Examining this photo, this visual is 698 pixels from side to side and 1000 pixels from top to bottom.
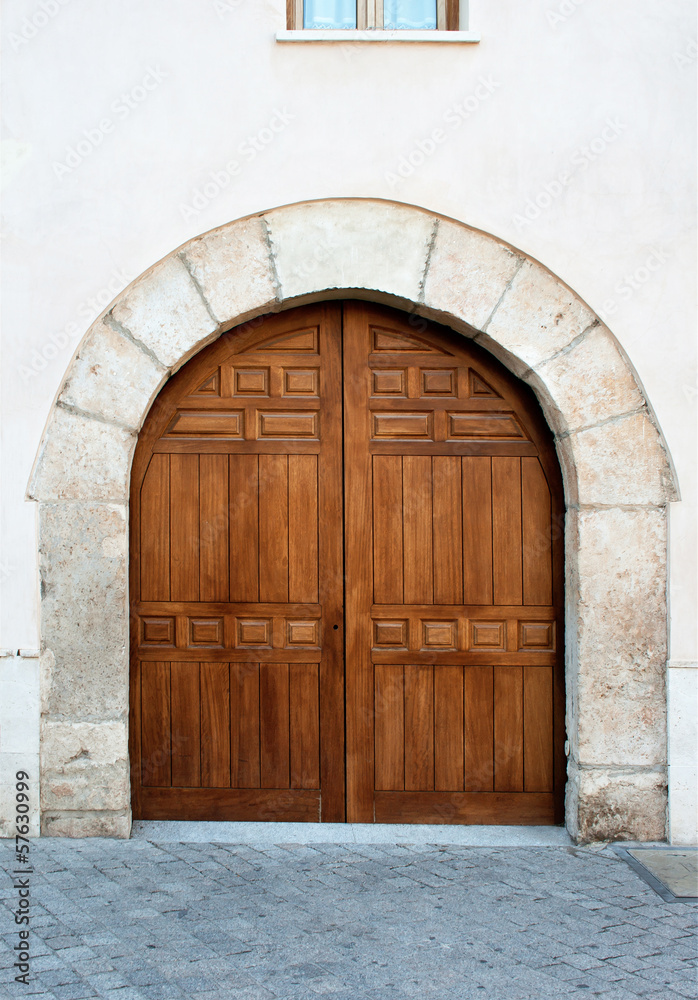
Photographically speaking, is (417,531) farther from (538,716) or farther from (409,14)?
(409,14)

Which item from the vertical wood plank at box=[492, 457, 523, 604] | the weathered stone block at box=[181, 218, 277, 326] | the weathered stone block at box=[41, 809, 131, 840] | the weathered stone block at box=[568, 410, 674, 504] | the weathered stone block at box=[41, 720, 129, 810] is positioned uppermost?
the weathered stone block at box=[181, 218, 277, 326]

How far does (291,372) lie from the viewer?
3.93 meters

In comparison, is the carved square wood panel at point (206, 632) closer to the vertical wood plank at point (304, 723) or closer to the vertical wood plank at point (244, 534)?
the vertical wood plank at point (244, 534)

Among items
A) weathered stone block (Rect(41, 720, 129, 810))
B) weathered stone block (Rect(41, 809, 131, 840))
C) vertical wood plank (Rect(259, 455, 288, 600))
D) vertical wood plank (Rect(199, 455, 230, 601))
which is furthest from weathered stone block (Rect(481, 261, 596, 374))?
weathered stone block (Rect(41, 809, 131, 840))

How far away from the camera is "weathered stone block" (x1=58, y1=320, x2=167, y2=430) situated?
144 inches

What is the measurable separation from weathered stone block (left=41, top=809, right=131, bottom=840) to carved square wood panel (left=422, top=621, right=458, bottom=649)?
162 cm

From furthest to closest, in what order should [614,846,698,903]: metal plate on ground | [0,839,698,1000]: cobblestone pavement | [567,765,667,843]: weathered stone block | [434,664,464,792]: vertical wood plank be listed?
[434,664,464,792]: vertical wood plank, [567,765,667,843]: weathered stone block, [614,846,698,903]: metal plate on ground, [0,839,698,1000]: cobblestone pavement

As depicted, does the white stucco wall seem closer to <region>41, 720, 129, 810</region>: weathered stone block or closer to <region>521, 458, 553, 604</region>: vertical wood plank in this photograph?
<region>521, 458, 553, 604</region>: vertical wood plank

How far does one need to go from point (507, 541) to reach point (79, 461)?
2.04 metres

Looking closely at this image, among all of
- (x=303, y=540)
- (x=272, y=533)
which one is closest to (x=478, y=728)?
(x=303, y=540)

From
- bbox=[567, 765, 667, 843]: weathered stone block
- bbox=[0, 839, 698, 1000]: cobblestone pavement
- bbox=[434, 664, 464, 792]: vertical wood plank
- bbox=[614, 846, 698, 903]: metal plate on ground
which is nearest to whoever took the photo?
bbox=[0, 839, 698, 1000]: cobblestone pavement

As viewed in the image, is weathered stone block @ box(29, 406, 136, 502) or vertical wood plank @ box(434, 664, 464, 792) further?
vertical wood plank @ box(434, 664, 464, 792)

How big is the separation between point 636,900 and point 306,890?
1.27 metres

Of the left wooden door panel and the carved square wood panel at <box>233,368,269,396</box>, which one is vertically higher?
the carved square wood panel at <box>233,368,269,396</box>
